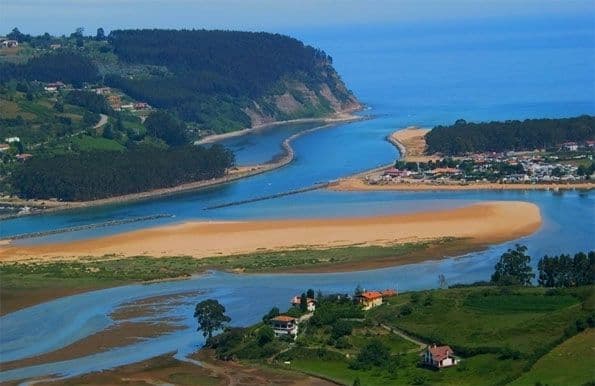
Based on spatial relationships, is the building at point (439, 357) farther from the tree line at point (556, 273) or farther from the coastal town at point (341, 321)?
the tree line at point (556, 273)

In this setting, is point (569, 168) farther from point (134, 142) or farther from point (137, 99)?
point (137, 99)

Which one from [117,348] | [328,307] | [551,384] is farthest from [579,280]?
[117,348]

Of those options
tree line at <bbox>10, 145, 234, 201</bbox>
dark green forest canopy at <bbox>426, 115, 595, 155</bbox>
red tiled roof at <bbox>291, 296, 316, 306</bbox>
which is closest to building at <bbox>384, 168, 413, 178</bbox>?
dark green forest canopy at <bbox>426, 115, 595, 155</bbox>

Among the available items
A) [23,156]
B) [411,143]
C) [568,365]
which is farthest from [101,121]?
[568,365]

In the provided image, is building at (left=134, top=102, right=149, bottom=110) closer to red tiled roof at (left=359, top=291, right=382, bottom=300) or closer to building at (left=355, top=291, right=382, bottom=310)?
red tiled roof at (left=359, top=291, right=382, bottom=300)

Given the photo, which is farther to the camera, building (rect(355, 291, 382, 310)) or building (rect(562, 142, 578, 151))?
building (rect(562, 142, 578, 151))
